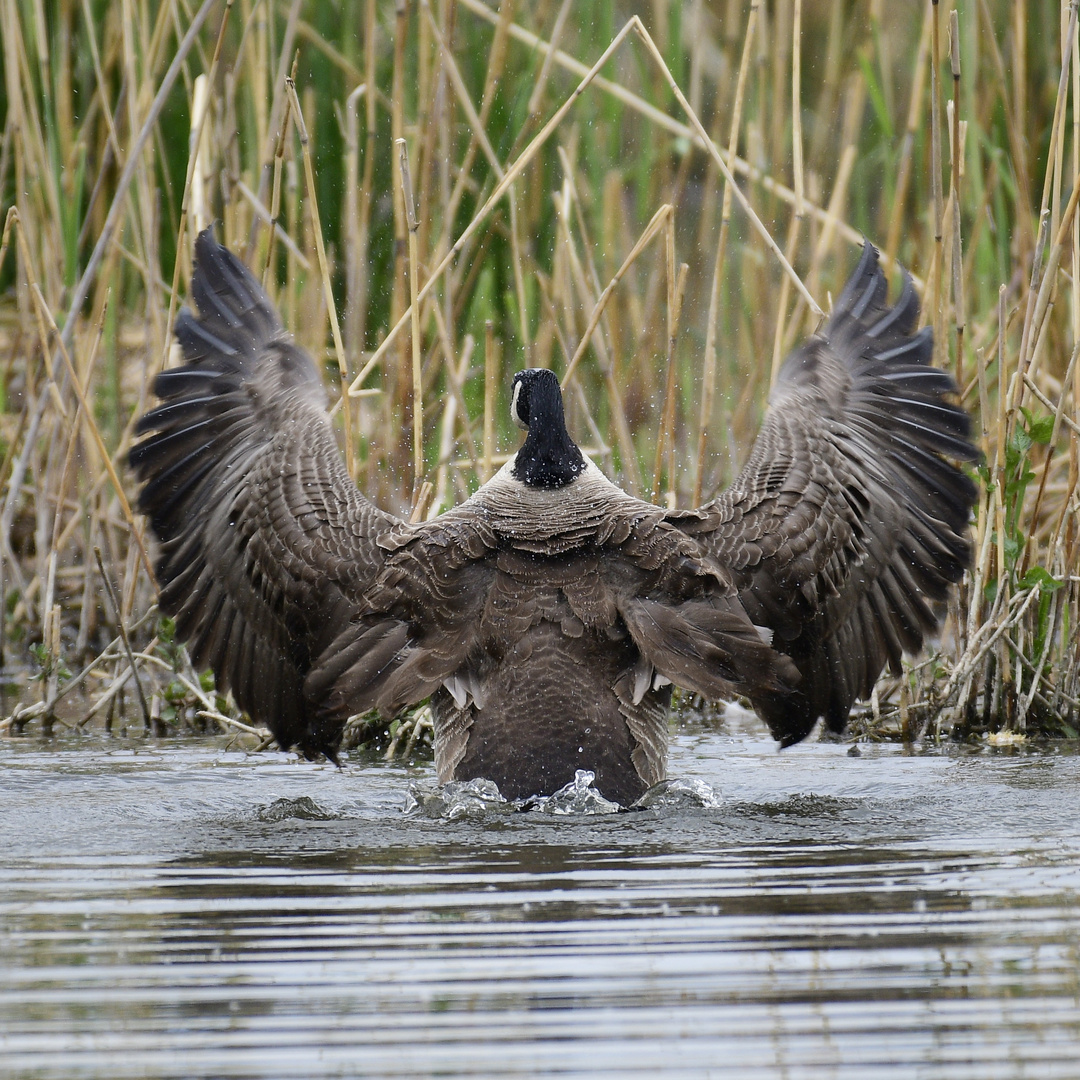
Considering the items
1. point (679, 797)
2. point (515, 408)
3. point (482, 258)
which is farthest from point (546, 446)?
point (482, 258)

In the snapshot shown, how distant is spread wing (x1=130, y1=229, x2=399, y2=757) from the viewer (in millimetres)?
6055

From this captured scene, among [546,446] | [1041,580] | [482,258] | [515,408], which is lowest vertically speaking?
[1041,580]

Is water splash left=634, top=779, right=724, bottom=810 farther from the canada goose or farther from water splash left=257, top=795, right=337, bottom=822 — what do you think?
water splash left=257, top=795, right=337, bottom=822

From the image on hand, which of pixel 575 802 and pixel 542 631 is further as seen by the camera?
pixel 542 631

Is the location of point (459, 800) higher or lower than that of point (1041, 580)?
lower

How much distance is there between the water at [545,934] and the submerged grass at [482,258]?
4.90 feet

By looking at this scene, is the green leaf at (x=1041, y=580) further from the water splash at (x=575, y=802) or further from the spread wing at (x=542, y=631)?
the water splash at (x=575, y=802)

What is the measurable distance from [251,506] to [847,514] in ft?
6.60

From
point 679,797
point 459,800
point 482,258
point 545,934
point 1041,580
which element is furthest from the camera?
point 482,258

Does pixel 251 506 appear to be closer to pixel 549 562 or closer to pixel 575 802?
pixel 549 562

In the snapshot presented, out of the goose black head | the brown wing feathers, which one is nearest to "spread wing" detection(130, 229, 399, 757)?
the goose black head

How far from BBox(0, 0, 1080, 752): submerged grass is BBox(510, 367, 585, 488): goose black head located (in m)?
0.70

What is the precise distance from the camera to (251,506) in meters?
6.16

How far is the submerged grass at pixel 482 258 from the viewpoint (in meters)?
6.84
